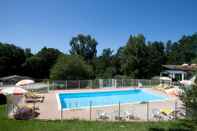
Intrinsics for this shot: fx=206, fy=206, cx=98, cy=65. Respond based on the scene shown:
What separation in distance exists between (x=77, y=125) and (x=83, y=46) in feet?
145

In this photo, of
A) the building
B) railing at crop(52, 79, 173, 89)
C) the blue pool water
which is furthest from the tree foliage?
the blue pool water

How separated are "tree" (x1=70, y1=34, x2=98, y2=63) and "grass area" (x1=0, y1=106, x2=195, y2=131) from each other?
42975mm

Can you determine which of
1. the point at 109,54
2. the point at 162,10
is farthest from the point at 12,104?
the point at 109,54

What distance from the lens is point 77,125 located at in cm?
938

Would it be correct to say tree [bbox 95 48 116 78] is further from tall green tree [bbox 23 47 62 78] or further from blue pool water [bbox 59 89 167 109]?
blue pool water [bbox 59 89 167 109]

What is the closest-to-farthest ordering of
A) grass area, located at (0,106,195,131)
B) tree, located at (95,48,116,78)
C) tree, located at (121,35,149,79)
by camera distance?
grass area, located at (0,106,195,131) < tree, located at (121,35,149,79) < tree, located at (95,48,116,78)

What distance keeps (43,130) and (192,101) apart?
19.3 ft

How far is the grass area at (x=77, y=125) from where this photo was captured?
348 inches

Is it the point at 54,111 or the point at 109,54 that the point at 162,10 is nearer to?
the point at 54,111

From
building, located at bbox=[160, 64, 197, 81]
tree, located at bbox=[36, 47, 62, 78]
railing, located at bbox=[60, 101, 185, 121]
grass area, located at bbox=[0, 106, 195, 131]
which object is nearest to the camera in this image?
grass area, located at bbox=[0, 106, 195, 131]

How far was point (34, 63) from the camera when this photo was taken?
42.3 metres

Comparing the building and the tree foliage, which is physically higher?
the tree foliage

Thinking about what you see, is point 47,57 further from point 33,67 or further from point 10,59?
point 10,59

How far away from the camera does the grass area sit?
29.0 feet
